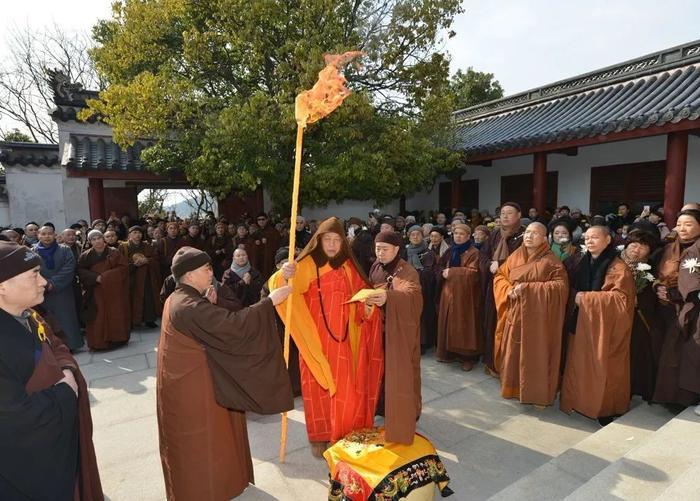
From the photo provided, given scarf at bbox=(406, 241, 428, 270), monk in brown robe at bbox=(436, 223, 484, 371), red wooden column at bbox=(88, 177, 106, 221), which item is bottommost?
monk in brown robe at bbox=(436, 223, 484, 371)

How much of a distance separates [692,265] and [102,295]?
718 centimetres

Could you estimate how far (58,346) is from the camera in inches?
96.0

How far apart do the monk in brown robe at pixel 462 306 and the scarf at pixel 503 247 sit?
0.37 metres

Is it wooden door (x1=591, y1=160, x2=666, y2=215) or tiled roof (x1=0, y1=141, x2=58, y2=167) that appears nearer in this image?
wooden door (x1=591, y1=160, x2=666, y2=215)

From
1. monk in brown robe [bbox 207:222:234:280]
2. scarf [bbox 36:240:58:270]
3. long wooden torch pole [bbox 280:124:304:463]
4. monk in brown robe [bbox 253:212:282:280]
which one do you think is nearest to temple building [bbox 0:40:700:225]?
monk in brown robe [bbox 253:212:282:280]

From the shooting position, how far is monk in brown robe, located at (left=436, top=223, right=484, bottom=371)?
5340 mm

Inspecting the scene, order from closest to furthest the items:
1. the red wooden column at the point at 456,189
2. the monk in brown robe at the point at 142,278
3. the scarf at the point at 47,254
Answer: the scarf at the point at 47,254 < the monk in brown robe at the point at 142,278 < the red wooden column at the point at 456,189

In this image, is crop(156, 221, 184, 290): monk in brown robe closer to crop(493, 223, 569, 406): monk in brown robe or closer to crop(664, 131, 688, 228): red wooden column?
crop(493, 223, 569, 406): monk in brown robe

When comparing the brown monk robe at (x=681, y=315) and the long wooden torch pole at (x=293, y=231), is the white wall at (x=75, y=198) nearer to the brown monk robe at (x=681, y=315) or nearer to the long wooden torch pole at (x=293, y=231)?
the long wooden torch pole at (x=293, y=231)

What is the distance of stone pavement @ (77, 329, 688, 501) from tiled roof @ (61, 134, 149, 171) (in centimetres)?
708

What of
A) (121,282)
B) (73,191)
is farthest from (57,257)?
(73,191)

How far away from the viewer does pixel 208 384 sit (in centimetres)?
269

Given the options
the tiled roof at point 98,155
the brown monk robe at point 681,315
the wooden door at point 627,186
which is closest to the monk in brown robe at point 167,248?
the tiled roof at point 98,155

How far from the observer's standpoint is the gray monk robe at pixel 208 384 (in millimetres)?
2596
